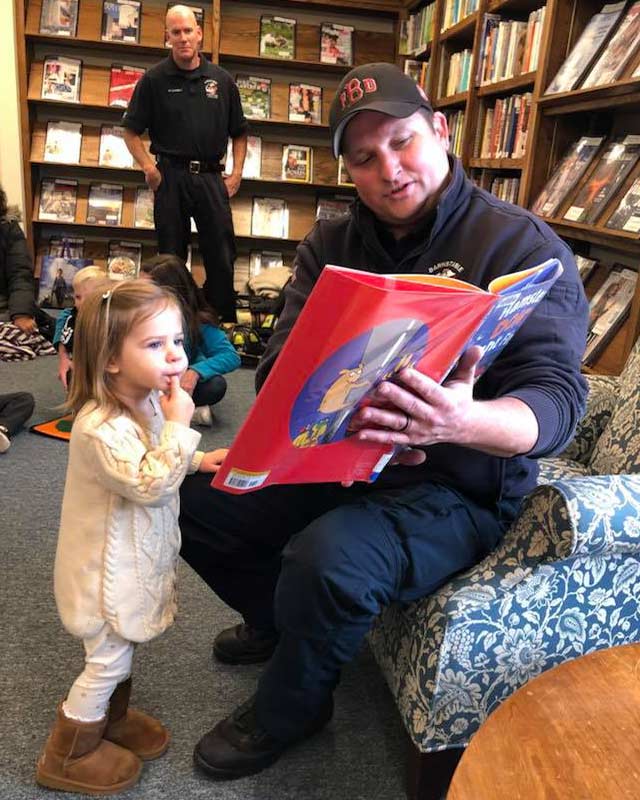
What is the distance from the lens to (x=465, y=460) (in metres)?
1.20

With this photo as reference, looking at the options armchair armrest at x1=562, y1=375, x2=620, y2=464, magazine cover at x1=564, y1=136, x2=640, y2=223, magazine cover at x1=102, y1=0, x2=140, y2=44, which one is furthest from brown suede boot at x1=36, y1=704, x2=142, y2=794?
magazine cover at x1=102, y1=0, x2=140, y2=44

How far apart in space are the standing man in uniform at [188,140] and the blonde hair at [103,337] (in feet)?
9.14

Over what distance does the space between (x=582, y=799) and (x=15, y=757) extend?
39.0 inches

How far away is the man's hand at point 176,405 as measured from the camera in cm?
113

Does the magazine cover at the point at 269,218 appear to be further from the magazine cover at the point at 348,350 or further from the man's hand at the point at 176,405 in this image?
the magazine cover at the point at 348,350

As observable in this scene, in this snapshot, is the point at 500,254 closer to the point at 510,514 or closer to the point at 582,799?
the point at 510,514

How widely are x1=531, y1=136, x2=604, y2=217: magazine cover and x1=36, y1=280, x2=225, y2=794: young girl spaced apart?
1.82 metres

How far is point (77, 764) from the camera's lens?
3.88ft

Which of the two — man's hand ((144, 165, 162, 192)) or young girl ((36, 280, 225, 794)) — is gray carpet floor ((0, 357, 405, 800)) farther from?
man's hand ((144, 165, 162, 192))

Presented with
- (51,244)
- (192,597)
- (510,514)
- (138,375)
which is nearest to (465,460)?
(510,514)

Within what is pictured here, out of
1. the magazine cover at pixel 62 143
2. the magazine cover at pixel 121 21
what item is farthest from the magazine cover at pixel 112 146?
the magazine cover at pixel 121 21

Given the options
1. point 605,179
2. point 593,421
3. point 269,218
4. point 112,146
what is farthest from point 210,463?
point 112,146

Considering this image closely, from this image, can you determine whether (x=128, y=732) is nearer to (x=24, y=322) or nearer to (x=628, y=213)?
(x=628, y=213)

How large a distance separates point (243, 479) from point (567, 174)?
6.89ft
